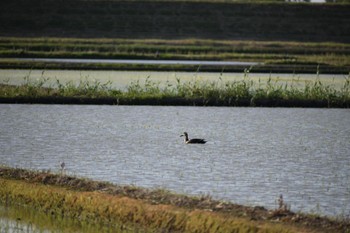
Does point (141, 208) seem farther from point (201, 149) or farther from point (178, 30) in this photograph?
point (178, 30)

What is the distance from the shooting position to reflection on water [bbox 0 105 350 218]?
433 inches

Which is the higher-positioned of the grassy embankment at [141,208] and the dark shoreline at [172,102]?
the dark shoreline at [172,102]

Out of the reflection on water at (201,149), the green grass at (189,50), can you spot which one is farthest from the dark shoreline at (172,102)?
the green grass at (189,50)

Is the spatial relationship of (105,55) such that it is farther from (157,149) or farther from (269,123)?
(157,149)

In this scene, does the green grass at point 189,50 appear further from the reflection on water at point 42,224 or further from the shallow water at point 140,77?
the reflection on water at point 42,224

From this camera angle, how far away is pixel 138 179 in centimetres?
1141

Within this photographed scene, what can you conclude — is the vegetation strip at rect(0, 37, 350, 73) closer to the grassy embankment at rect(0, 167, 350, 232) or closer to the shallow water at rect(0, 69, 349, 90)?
the shallow water at rect(0, 69, 349, 90)

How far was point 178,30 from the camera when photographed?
5953cm

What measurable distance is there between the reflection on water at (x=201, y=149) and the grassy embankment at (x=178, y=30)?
66.5 ft

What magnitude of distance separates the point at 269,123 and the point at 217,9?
48396 millimetres

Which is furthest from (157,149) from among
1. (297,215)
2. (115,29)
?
(115,29)

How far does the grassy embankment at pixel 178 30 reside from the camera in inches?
1718

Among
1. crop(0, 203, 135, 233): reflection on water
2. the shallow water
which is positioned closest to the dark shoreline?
the shallow water

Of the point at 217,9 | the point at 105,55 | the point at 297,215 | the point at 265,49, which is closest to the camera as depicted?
the point at 297,215
